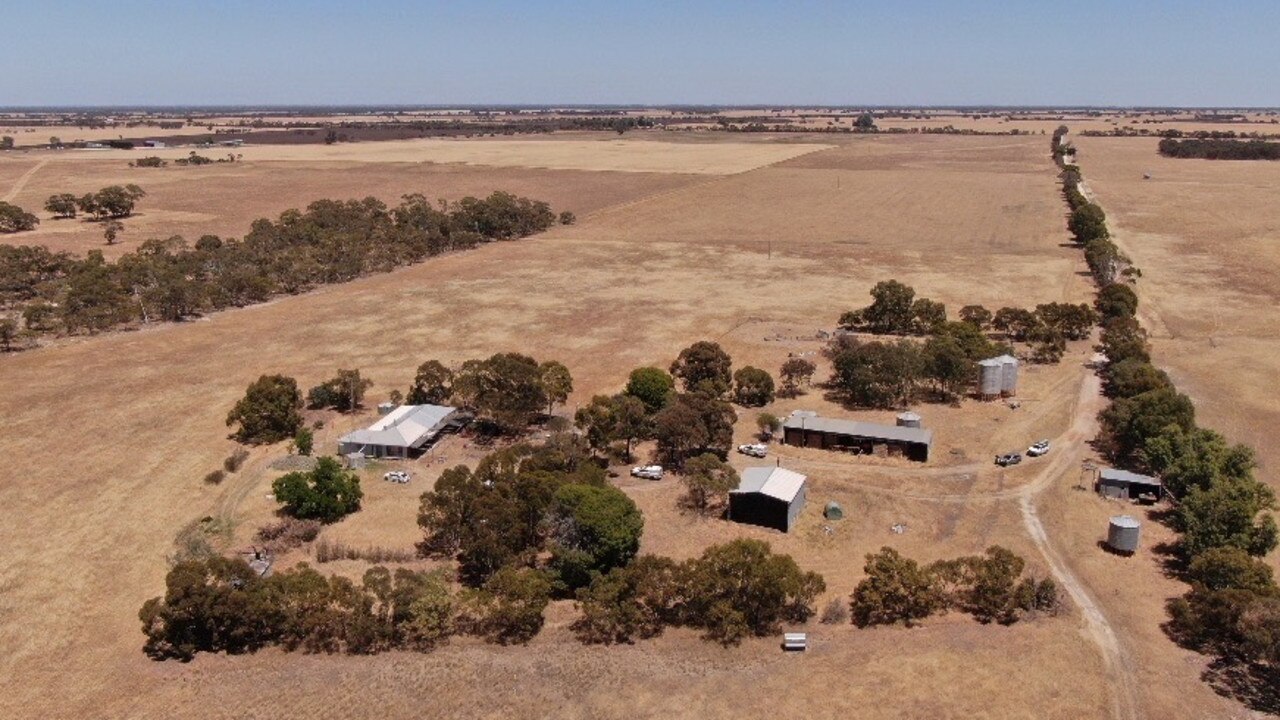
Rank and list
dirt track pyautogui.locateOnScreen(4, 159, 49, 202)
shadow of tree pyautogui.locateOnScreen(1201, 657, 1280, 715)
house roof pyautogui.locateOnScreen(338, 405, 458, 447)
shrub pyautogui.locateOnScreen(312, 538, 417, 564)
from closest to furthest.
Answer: shadow of tree pyautogui.locateOnScreen(1201, 657, 1280, 715), shrub pyautogui.locateOnScreen(312, 538, 417, 564), house roof pyautogui.locateOnScreen(338, 405, 458, 447), dirt track pyautogui.locateOnScreen(4, 159, 49, 202)

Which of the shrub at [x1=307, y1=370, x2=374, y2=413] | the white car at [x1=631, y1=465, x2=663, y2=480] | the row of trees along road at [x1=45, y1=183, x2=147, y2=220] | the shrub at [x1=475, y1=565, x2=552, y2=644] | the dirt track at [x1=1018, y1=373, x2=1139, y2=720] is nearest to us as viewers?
the dirt track at [x1=1018, y1=373, x2=1139, y2=720]

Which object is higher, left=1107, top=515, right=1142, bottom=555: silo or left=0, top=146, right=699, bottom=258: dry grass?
left=0, top=146, right=699, bottom=258: dry grass

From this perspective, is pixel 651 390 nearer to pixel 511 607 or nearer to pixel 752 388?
pixel 752 388

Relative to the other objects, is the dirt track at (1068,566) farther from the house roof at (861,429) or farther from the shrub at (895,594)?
the house roof at (861,429)

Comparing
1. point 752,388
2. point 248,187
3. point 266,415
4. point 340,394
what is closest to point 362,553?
point 266,415

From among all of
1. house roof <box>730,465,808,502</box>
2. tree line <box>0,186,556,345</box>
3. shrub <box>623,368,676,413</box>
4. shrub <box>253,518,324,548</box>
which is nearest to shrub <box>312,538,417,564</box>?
shrub <box>253,518,324,548</box>

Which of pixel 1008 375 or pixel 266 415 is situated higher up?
pixel 1008 375

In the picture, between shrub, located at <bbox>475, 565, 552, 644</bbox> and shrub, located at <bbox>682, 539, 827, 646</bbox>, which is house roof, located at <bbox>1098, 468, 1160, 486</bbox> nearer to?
shrub, located at <bbox>682, 539, 827, 646</bbox>
